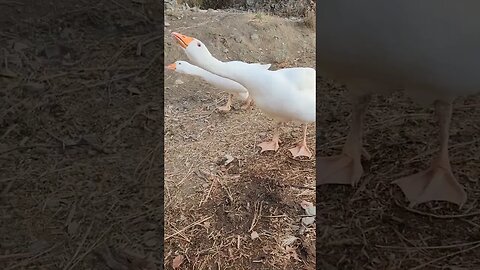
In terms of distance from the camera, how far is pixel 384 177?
140cm

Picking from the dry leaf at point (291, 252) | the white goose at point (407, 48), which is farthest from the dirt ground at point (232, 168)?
the white goose at point (407, 48)

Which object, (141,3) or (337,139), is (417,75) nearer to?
(337,139)

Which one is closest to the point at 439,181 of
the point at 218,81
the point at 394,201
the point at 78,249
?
the point at 394,201

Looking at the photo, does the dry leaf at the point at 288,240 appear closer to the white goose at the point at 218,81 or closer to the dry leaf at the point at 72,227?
the white goose at the point at 218,81

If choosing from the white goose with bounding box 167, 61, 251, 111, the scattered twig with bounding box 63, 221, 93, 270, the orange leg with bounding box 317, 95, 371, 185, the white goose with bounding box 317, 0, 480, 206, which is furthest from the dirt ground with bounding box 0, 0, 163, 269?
the white goose with bounding box 317, 0, 480, 206

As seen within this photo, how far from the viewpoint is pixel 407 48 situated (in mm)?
1210

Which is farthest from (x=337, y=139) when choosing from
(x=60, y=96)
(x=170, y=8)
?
(x=60, y=96)

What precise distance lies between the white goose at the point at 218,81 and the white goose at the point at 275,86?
0.4 inches

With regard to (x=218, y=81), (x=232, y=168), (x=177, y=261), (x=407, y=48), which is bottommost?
(x=177, y=261)

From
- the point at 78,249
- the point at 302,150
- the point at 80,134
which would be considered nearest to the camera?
the point at 78,249

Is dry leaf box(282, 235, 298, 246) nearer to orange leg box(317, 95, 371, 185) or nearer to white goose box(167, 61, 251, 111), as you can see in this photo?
orange leg box(317, 95, 371, 185)

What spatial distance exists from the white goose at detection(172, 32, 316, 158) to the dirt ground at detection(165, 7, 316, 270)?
22 millimetres

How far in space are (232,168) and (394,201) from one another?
1.19 ft

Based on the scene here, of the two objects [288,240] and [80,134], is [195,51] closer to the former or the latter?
[80,134]
